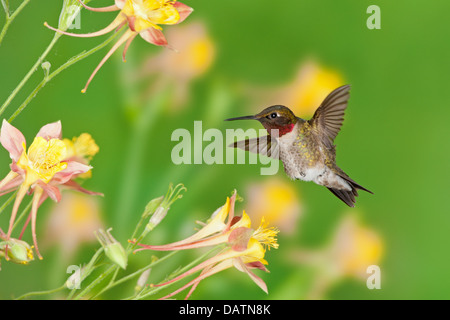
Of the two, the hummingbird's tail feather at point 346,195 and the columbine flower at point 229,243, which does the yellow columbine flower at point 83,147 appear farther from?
the hummingbird's tail feather at point 346,195

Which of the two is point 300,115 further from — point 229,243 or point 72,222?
point 72,222

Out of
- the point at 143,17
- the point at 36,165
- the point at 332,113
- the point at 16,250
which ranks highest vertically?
the point at 143,17

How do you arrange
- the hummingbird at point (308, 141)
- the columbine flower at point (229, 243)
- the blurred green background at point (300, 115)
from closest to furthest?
the columbine flower at point (229, 243) → the hummingbird at point (308, 141) → the blurred green background at point (300, 115)

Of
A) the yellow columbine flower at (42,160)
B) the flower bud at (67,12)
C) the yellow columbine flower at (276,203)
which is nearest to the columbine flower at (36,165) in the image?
the yellow columbine flower at (42,160)

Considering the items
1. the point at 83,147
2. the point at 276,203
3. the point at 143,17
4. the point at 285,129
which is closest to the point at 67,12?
the point at 143,17

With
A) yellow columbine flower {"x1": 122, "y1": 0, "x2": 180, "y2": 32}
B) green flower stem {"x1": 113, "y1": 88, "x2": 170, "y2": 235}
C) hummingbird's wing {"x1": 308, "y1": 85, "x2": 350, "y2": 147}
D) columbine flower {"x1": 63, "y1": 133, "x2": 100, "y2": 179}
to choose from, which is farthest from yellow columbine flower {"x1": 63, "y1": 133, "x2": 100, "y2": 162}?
hummingbird's wing {"x1": 308, "y1": 85, "x2": 350, "y2": 147}

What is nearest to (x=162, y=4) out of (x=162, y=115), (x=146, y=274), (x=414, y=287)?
(x=162, y=115)
